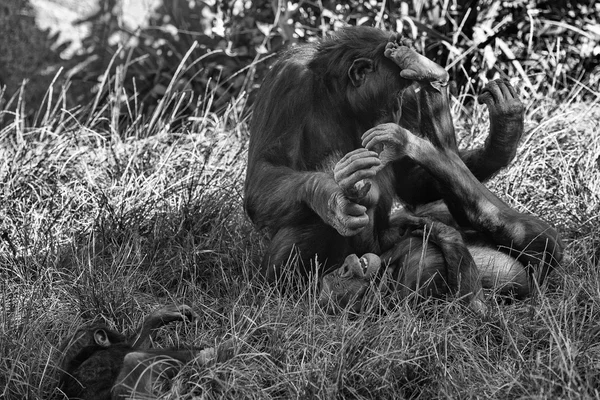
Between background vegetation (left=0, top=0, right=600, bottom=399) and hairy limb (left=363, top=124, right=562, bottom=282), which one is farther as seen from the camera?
hairy limb (left=363, top=124, right=562, bottom=282)

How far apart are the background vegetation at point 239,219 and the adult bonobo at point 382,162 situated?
0.16 meters

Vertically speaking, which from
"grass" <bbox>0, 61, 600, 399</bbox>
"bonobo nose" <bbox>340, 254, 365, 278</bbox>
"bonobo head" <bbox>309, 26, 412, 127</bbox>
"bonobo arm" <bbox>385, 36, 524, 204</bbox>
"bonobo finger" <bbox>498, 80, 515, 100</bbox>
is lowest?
"grass" <bbox>0, 61, 600, 399</bbox>

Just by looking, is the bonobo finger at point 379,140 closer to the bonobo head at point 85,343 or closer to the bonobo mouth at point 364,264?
the bonobo mouth at point 364,264

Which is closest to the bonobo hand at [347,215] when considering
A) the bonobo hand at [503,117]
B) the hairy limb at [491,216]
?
the hairy limb at [491,216]

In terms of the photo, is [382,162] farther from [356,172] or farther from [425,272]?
[425,272]

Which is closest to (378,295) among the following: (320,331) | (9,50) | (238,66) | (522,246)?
(320,331)

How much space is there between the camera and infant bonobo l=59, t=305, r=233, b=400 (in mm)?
2650

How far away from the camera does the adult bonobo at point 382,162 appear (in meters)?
3.36

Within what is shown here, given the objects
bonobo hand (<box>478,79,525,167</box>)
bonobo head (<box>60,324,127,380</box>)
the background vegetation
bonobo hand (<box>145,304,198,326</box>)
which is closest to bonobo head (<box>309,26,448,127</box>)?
bonobo hand (<box>478,79,525,167</box>)

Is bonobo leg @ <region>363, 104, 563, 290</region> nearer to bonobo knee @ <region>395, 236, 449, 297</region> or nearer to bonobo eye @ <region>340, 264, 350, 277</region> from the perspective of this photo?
bonobo knee @ <region>395, 236, 449, 297</region>

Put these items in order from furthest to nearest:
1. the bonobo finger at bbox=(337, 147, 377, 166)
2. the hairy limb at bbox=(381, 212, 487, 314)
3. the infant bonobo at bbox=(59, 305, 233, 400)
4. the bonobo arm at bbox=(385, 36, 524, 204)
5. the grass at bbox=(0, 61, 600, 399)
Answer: the bonobo arm at bbox=(385, 36, 524, 204)
the hairy limb at bbox=(381, 212, 487, 314)
the bonobo finger at bbox=(337, 147, 377, 166)
the grass at bbox=(0, 61, 600, 399)
the infant bonobo at bbox=(59, 305, 233, 400)

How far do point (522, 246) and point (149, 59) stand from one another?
3.65 metres

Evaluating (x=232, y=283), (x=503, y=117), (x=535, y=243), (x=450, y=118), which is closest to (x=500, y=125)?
(x=503, y=117)

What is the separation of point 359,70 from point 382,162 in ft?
1.29
